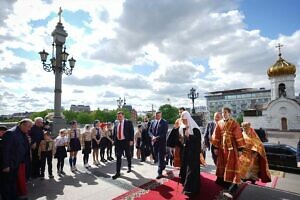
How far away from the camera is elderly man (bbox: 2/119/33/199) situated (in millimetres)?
5211

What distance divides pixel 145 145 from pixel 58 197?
5.38 m

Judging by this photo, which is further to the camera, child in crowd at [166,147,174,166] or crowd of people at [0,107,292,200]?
child in crowd at [166,147,174,166]

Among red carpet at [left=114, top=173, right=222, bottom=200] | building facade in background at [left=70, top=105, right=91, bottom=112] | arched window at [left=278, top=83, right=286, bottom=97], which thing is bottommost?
red carpet at [left=114, top=173, right=222, bottom=200]

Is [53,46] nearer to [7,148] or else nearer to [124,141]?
[124,141]

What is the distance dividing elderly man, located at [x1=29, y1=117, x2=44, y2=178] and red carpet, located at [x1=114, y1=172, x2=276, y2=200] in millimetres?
3629

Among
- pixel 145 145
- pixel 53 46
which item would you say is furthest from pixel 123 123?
pixel 53 46

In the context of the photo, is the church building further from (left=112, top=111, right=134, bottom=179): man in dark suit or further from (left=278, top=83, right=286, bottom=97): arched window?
(left=112, top=111, right=134, bottom=179): man in dark suit

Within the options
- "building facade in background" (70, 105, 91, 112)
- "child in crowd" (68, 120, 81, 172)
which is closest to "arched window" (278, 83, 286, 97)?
"child in crowd" (68, 120, 81, 172)

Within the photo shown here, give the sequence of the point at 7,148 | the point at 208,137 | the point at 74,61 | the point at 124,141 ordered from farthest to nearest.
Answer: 1. the point at 74,61
2. the point at 208,137
3. the point at 124,141
4. the point at 7,148

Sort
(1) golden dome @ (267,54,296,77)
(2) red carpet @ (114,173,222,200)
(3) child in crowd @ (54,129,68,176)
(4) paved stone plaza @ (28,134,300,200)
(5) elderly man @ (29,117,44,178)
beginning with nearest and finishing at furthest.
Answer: (2) red carpet @ (114,173,222,200), (4) paved stone plaza @ (28,134,300,200), (5) elderly man @ (29,117,44,178), (3) child in crowd @ (54,129,68,176), (1) golden dome @ (267,54,296,77)

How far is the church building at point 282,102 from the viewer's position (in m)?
44.8

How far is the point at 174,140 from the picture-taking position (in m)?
6.82

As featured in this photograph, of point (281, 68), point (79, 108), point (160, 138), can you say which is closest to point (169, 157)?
point (160, 138)

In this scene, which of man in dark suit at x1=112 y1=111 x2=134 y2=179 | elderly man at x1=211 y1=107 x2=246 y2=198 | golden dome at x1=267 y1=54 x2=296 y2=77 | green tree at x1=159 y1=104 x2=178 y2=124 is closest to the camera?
elderly man at x1=211 y1=107 x2=246 y2=198
